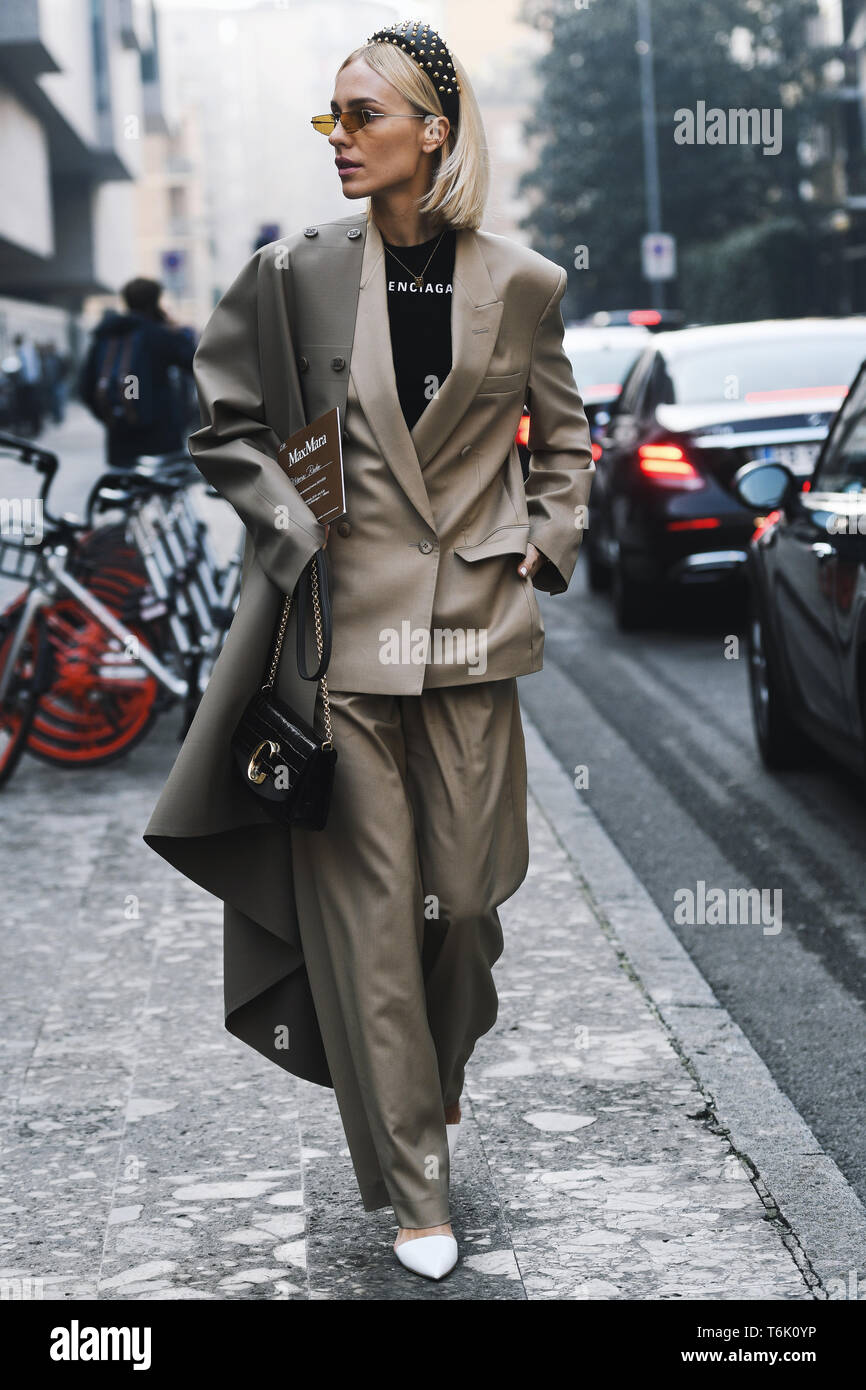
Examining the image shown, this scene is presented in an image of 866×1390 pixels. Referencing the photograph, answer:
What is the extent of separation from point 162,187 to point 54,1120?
4212 inches

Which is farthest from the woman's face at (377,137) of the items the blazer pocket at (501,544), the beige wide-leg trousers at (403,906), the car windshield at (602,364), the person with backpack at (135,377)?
the car windshield at (602,364)

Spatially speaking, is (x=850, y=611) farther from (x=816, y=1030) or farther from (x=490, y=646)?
(x=490, y=646)

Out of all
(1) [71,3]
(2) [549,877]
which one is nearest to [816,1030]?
(2) [549,877]

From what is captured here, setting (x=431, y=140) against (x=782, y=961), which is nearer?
(x=431, y=140)

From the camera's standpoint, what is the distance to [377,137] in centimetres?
325

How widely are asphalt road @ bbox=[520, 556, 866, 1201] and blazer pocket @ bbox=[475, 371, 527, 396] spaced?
1.63m

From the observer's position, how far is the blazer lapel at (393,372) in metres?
3.25

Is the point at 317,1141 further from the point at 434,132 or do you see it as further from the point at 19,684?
the point at 19,684

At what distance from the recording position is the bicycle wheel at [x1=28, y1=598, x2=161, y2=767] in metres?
7.72

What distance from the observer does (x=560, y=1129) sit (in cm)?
402

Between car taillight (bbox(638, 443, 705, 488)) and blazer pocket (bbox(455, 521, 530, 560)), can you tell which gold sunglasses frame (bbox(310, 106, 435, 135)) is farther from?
car taillight (bbox(638, 443, 705, 488))

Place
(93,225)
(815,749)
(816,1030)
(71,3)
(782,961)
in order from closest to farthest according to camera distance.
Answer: (816,1030)
(782,961)
(815,749)
(71,3)
(93,225)

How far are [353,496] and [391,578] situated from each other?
154 mm

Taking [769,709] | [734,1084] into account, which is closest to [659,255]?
[769,709]
